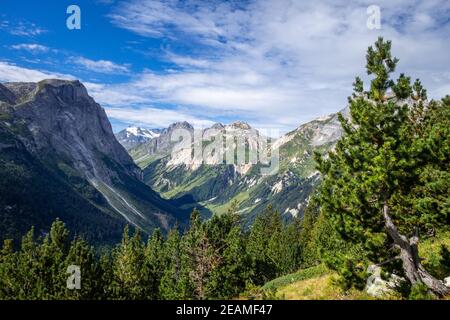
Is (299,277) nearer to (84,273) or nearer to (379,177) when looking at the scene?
(379,177)

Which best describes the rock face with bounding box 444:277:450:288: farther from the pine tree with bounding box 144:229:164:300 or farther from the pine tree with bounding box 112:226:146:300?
the pine tree with bounding box 144:229:164:300

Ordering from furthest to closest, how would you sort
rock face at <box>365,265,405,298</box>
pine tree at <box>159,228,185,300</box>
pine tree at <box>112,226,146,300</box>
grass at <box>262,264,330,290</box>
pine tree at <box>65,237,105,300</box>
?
pine tree at <box>112,226,146,300</box> < pine tree at <box>159,228,185,300</box> < pine tree at <box>65,237,105,300</box> < grass at <box>262,264,330,290</box> < rock face at <box>365,265,405,298</box>

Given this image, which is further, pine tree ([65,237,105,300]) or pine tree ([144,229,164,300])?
pine tree ([144,229,164,300])

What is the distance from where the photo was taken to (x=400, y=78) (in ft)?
72.2

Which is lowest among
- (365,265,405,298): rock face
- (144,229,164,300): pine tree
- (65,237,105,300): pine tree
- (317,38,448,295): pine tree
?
(144,229,164,300): pine tree

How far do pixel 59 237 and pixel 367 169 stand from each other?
169ft

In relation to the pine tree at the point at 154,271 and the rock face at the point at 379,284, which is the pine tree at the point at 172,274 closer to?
the pine tree at the point at 154,271

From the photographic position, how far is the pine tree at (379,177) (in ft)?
65.6

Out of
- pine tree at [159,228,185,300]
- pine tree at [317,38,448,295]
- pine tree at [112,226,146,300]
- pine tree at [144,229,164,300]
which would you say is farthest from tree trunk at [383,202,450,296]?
pine tree at [144,229,164,300]

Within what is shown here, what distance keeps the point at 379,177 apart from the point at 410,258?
4910 mm

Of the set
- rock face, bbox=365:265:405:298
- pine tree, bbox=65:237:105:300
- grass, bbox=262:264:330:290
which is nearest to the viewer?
rock face, bbox=365:265:405:298

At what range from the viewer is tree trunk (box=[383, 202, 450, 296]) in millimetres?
19547
